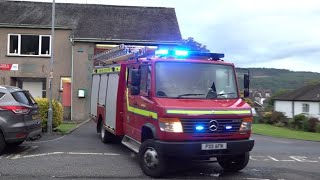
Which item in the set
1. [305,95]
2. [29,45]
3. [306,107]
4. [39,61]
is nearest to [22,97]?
[39,61]

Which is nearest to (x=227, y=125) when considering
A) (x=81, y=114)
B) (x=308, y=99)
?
(x=81, y=114)

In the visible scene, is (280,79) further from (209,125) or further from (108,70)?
(209,125)

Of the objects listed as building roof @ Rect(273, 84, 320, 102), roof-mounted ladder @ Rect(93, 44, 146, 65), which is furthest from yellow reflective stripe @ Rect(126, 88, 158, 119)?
building roof @ Rect(273, 84, 320, 102)

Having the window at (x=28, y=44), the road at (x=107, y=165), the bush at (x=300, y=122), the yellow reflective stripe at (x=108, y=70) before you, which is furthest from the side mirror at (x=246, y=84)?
the bush at (x=300, y=122)

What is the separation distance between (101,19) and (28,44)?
→ 4895 millimetres

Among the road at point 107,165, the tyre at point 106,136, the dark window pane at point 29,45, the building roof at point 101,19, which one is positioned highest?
the building roof at point 101,19

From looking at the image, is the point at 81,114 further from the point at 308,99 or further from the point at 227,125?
the point at 308,99

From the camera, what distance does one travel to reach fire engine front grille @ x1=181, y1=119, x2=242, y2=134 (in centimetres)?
900

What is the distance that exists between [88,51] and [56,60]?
235 centimetres

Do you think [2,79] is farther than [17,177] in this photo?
Yes

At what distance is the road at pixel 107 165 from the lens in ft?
31.3

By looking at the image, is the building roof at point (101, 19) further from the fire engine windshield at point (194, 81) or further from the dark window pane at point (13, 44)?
the fire engine windshield at point (194, 81)

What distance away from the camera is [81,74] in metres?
27.8

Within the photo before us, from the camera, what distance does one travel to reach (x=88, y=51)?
27.7 m
